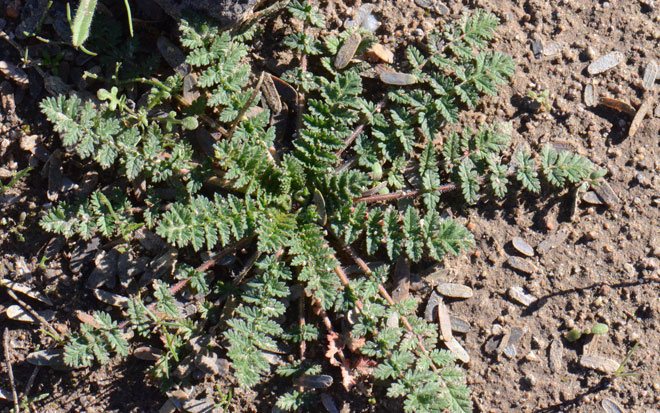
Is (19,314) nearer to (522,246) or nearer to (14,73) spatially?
(14,73)

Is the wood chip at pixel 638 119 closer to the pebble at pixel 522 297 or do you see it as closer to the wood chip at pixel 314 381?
the pebble at pixel 522 297

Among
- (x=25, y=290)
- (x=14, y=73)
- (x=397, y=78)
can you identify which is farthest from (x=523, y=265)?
(x=14, y=73)

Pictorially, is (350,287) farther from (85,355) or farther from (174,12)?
(174,12)

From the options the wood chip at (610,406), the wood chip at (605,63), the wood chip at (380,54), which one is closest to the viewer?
the wood chip at (610,406)

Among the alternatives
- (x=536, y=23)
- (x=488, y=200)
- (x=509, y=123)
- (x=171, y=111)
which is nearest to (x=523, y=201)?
(x=488, y=200)

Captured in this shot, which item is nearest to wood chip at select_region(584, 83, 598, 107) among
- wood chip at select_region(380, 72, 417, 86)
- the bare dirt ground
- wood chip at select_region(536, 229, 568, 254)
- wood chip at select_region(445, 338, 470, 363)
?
the bare dirt ground

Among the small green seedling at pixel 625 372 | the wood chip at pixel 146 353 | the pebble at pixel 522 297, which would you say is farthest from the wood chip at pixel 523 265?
the wood chip at pixel 146 353

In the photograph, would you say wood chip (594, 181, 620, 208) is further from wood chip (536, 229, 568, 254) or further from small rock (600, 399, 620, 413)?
small rock (600, 399, 620, 413)
